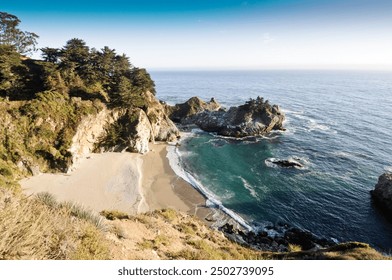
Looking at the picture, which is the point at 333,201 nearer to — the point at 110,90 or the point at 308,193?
the point at 308,193

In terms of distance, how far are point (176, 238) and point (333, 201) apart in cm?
2796

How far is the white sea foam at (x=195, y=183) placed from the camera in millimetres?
30484

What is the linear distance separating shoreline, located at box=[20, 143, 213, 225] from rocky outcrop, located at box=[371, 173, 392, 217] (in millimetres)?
24783

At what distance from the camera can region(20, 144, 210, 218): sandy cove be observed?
30312 mm

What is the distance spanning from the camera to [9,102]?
35.8 metres

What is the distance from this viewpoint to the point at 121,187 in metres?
34.4

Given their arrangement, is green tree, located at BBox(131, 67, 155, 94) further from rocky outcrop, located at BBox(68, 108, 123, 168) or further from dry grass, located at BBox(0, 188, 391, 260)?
dry grass, located at BBox(0, 188, 391, 260)

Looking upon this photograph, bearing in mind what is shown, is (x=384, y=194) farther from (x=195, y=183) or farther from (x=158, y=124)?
(x=158, y=124)

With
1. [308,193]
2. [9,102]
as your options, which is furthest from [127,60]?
[308,193]

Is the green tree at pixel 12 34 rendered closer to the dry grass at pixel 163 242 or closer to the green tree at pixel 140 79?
the green tree at pixel 140 79

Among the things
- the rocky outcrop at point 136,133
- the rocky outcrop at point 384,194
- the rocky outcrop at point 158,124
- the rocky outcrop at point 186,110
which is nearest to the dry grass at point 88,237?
the rocky outcrop at point 384,194

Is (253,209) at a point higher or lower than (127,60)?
lower

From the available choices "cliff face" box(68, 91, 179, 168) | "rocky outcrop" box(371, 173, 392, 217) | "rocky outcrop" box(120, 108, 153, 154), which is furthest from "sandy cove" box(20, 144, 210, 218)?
"rocky outcrop" box(371, 173, 392, 217)
